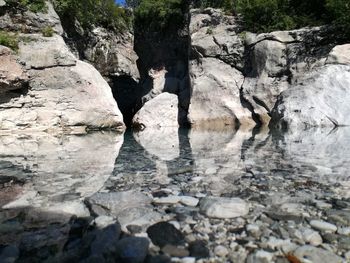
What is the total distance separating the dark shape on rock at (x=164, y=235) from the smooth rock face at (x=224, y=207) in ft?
1.46

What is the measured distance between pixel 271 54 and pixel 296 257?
53.6 ft

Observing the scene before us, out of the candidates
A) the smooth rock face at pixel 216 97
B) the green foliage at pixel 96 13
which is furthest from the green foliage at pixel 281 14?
the green foliage at pixel 96 13

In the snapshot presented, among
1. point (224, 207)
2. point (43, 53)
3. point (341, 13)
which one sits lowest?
point (224, 207)

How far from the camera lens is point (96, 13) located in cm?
2125

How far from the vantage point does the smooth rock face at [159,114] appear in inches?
791

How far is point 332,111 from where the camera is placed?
1380cm

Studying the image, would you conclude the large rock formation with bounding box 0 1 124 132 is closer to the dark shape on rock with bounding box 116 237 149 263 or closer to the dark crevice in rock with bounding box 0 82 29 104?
the dark crevice in rock with bounding box 0 82 29 104

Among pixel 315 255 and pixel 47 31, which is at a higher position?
pixel 47 31

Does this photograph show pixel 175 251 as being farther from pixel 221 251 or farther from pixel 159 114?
pixel 159 114

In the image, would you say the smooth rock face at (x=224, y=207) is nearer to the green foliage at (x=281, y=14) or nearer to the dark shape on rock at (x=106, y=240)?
the dark shape on rock at (x=106, y=240)

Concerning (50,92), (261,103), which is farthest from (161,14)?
(50,92)

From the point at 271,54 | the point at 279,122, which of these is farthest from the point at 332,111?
the point at 271,54

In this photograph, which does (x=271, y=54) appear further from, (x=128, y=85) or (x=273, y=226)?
(x=273, y=226)

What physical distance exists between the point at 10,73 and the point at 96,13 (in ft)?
31.6
